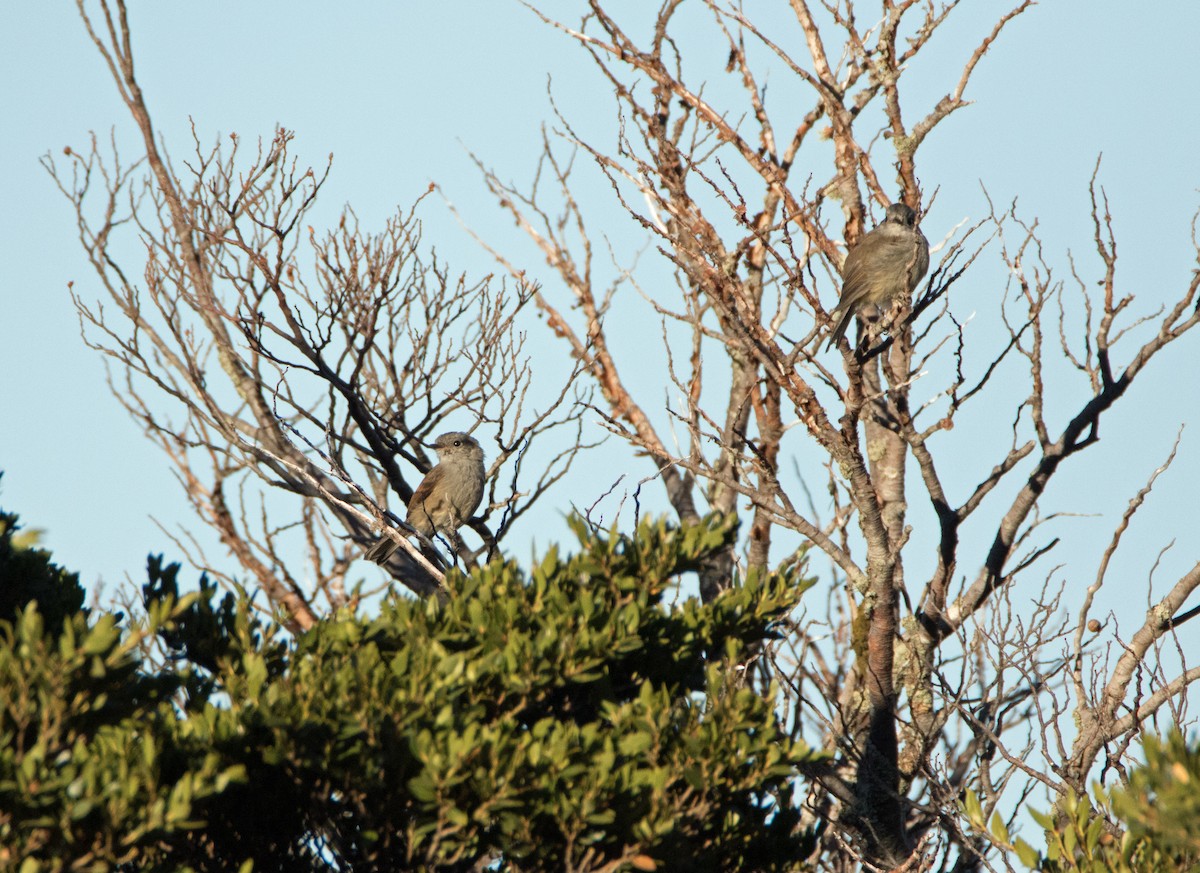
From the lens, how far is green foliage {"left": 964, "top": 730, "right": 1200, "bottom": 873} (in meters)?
3.27

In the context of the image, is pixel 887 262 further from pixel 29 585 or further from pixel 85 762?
pixel 85 762

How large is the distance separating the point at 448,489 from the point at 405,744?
18.9 feet

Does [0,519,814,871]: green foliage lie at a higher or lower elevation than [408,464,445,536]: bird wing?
lower

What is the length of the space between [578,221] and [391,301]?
3960 mm

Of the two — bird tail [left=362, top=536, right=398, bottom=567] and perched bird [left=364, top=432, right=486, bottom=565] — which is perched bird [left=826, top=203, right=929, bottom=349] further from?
bird tail [left=362, top=536, right=398, bottom=567]

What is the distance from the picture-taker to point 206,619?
4434 mm

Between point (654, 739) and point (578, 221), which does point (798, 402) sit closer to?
point (654, 739)

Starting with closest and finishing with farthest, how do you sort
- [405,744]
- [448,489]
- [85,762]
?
[85,762]
[405,744]
[448,489]

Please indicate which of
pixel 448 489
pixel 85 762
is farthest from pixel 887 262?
pixel 85 762

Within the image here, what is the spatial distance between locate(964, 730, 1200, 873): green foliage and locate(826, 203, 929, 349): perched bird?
4.45m

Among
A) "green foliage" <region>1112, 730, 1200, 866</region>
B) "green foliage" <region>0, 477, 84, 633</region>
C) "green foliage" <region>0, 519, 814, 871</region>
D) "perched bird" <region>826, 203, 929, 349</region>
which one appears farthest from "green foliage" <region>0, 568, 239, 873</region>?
"perched bird" <region>826, 203, 929, 349</region>

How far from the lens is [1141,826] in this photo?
3439 millimetres

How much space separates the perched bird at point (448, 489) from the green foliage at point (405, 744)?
4670 millimetres

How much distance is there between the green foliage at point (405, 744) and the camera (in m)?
3.41
